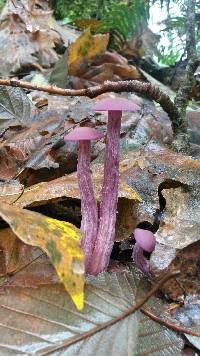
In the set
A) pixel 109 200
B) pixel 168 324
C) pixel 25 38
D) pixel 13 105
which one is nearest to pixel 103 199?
pixel 109 200

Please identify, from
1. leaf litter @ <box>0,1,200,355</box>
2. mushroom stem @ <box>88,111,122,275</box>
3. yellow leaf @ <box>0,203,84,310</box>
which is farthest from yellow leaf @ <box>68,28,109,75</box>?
yellow leaf @ <box>0,203,84,310</box>

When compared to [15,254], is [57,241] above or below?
above

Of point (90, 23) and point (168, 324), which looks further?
point (90, 23)

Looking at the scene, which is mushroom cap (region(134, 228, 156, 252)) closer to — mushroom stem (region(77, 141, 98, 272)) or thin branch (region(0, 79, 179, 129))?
mushroom stem (region(77, 141, 98, 272))

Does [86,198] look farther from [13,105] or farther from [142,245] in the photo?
[13,105]

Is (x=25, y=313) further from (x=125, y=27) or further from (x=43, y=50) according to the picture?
(x=125, y=27)

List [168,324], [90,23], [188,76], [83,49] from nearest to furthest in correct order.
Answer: [168,324], [188,76], [83,49], [90,23]

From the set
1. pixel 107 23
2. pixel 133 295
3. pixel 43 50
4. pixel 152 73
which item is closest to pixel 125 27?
pixel 107 23
